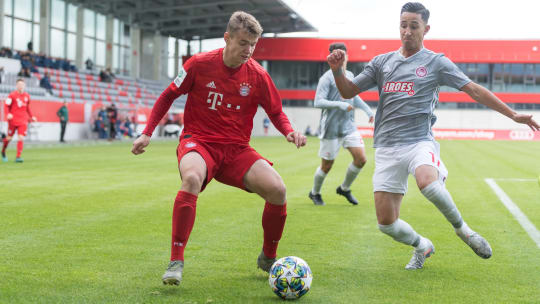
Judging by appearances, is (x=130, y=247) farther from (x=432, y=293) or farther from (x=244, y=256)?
(x=432, y=293)

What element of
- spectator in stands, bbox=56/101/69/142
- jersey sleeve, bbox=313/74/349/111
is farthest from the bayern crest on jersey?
spectator in stands, bbox=56/101/69/142

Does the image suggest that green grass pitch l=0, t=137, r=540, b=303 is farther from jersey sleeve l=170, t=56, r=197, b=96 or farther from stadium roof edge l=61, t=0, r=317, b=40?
stadium roof edge l=61, t=0, r=317, b=40

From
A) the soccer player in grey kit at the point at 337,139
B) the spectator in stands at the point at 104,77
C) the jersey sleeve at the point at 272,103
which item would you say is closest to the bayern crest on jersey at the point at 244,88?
the jersey sleeve at the point at 272,103

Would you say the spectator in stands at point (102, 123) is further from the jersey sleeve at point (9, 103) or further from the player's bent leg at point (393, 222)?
the player's bent leg at point (393, 222)

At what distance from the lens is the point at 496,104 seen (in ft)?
16.6

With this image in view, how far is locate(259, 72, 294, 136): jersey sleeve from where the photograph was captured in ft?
17.1

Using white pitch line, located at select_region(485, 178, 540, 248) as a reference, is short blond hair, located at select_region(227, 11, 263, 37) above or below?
above

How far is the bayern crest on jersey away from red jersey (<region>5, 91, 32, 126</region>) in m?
13.6

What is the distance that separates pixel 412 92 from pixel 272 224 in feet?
5.16

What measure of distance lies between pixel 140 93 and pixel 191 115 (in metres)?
42.3

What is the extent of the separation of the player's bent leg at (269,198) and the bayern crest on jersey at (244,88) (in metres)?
0.54

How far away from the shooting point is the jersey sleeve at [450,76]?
17.0 ft

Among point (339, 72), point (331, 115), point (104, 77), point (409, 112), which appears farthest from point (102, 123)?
point (409, 112)

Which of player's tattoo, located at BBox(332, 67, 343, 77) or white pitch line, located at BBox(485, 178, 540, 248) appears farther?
white pitch line, located at BBox(485, 178, 540, 248)
